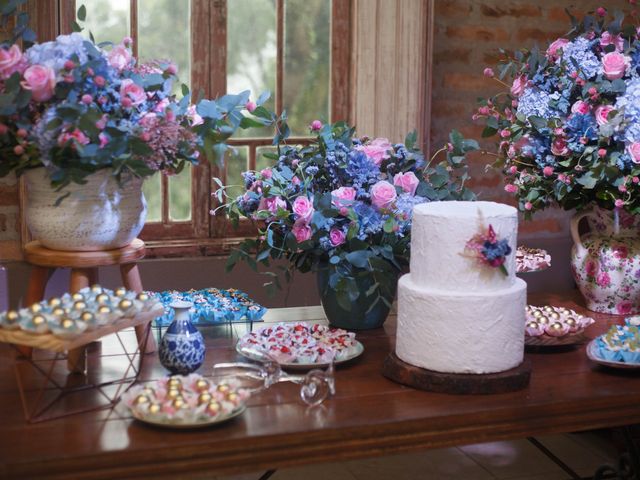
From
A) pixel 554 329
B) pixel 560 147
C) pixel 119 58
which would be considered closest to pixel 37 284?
pixel 119 58

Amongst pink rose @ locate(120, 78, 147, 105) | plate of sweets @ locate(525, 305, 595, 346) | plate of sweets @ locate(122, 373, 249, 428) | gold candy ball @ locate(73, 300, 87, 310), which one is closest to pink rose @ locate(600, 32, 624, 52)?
plate of sweets @ locate(525, 305, 595, 346)

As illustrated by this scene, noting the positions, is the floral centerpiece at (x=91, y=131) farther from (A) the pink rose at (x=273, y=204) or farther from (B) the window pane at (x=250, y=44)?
(B) the window pane at (x=250, y=44)

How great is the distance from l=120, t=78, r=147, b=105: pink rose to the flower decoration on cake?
2.31 ft

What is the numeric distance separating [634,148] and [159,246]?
1.67 metres

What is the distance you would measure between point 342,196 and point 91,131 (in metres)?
0.64

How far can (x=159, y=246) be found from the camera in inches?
132

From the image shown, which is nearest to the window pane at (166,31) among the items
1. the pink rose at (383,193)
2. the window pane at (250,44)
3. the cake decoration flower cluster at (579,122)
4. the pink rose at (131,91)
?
the window pane at (250,44)

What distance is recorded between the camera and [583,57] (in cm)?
243

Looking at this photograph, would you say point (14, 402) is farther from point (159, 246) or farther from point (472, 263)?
point (159, 246)

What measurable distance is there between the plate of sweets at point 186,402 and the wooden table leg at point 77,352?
0.24 meters

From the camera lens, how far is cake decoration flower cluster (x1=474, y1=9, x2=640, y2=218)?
2.37 metres

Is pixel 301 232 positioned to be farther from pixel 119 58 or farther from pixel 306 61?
pixel 306 61

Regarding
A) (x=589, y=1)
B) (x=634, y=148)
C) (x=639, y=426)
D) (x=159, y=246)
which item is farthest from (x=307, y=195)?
(x=589, y=1)

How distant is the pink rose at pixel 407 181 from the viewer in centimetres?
231
